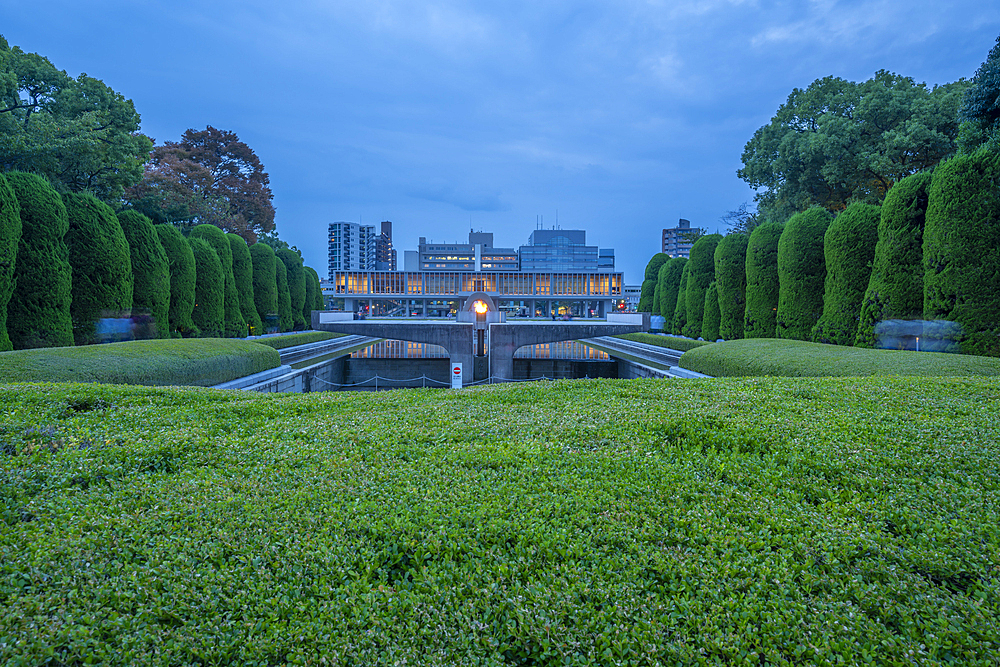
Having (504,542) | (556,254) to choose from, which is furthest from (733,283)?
(556,254)

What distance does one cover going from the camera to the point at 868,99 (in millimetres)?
19547

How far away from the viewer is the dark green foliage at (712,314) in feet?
60.1

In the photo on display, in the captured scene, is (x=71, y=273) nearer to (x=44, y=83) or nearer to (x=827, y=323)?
(x=44, y=83)

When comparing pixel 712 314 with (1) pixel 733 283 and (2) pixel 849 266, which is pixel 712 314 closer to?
(1) pixel 733 283

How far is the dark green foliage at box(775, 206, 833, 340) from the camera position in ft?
44.7

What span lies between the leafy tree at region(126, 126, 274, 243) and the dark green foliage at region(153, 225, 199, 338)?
371 inches

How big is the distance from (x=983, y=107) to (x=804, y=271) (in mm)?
6598

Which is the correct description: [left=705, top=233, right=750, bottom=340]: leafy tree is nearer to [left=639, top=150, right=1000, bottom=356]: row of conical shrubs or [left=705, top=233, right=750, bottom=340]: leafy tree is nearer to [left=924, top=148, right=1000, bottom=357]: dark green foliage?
[left=639, top=150, right=1000, bottom=356]: row of conical shrubs

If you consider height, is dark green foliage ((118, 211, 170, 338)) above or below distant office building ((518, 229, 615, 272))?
below

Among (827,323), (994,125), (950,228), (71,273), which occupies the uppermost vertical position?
(994,125)

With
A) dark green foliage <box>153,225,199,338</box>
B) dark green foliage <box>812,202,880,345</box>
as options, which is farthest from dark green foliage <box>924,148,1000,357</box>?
dark green foliage <box>153,225,199,338</box>

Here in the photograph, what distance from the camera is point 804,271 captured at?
13742mm

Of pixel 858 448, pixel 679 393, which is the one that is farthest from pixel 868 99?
pixel 858 448

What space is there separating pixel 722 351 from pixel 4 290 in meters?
16.7
